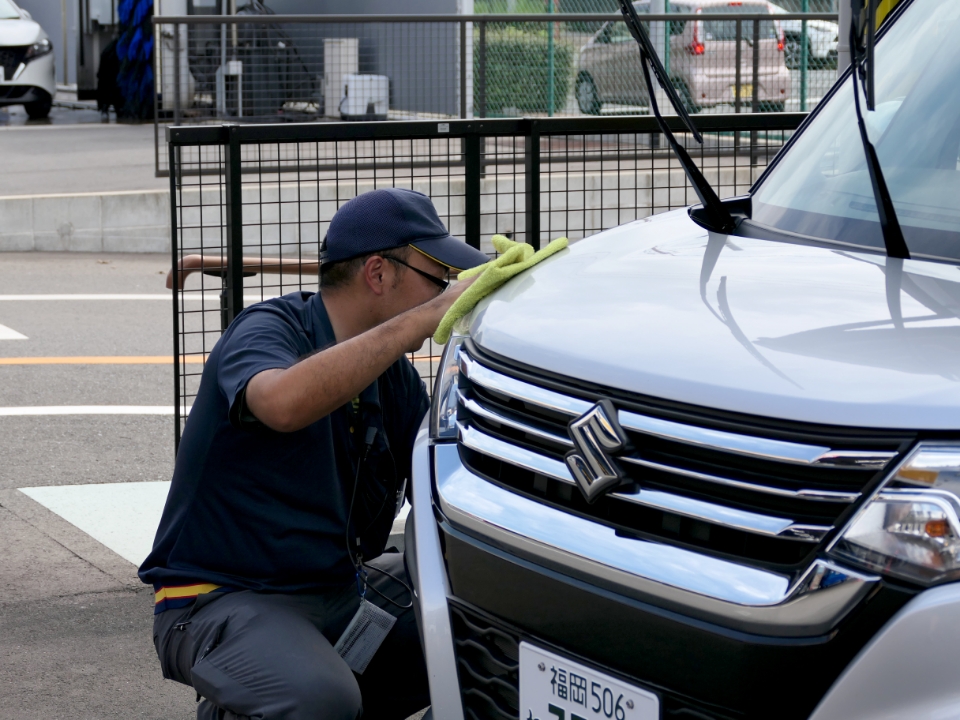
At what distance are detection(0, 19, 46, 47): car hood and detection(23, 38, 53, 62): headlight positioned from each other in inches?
4.2

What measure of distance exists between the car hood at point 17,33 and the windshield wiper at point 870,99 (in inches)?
759

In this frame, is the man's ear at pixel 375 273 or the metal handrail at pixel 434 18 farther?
the metal handrail at pixel 434 18

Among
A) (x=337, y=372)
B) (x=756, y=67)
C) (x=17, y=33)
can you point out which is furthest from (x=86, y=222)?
(x=337, y=372)

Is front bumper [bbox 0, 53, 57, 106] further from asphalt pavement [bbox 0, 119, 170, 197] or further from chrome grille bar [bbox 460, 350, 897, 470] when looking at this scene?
chrome grille bar [bbox 460, 350, 897, 470]

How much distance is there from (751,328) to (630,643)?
0.52 meters

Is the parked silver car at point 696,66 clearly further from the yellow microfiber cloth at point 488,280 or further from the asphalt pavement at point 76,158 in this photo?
the yellow microfiber cloth at point 488,280

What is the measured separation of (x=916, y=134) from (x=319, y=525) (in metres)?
1.61

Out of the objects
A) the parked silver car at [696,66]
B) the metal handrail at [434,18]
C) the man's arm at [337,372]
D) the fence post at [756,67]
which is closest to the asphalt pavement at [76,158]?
the metal handrail at [434,18]

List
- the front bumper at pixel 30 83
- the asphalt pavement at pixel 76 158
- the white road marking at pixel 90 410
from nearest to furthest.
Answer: the white road marking at pixel 90 410, the asphalt pavement at pixel 76 158, the front bumper at pixel 30 83

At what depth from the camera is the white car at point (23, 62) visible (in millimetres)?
19766

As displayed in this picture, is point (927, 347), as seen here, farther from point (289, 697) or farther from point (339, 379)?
point (289, 697)

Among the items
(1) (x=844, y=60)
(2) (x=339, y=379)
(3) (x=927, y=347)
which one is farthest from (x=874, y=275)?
(1) (x=844, y=60)

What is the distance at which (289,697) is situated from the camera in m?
2.71

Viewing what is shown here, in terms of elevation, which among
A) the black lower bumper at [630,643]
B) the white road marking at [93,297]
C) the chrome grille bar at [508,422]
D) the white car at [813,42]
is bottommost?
the white road marking at [93,297]
